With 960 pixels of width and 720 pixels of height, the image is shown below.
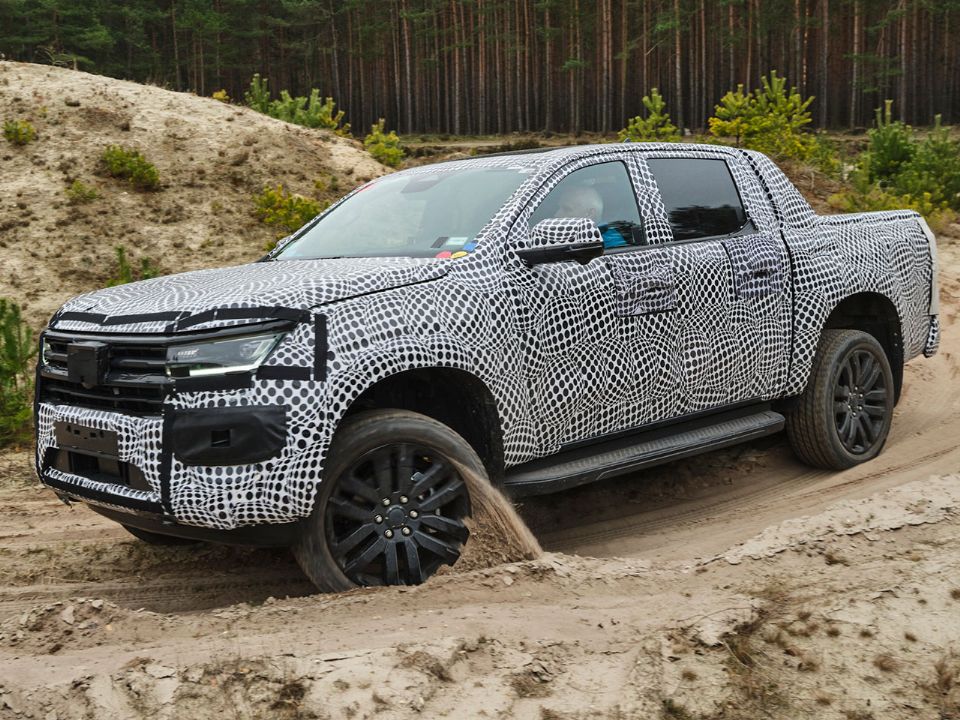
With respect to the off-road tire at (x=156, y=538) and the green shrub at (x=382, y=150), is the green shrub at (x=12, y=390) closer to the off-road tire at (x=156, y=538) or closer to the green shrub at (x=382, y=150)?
the off-road tire at (x=156, y=538)

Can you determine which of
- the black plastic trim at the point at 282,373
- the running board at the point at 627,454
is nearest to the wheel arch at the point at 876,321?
the running board at the point at 627,454

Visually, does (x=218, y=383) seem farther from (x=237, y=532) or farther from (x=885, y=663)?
(x=885, y=663)

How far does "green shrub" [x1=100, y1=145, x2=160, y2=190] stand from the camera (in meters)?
13.9

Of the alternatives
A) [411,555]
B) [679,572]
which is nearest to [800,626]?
[679,572]

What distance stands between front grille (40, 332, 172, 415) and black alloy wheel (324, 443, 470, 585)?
78 cm

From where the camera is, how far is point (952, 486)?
5.11m

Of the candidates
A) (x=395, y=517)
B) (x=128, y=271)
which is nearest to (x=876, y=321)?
(x=395, y=517)

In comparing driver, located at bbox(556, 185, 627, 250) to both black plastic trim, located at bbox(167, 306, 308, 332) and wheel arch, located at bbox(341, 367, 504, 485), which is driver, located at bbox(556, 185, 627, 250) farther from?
black plastic trim, located at bbox(167, 306, 308, 332)

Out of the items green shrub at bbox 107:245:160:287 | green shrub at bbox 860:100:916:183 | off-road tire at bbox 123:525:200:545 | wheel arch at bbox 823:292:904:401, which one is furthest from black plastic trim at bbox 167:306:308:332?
green shrub at bbox 860:100:916:183

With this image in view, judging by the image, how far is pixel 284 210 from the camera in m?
12.9

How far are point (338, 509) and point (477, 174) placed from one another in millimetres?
2039

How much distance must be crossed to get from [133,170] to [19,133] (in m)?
1.89

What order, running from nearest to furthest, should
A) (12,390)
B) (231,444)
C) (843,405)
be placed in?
(231,444) < (843,405) < (12,390)

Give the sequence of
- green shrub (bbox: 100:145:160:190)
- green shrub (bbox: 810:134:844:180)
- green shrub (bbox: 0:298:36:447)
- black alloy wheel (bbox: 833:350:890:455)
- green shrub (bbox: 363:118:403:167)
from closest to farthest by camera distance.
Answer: black alloy wheel (bbox: 833:350:890:455), green shrub (bbox: 0:298:36:447), green shrub (bbox: 100:145:160:190), green shrub (bbox: 363:118:403:167), green shrub (bbox: 810:134:844:180)
